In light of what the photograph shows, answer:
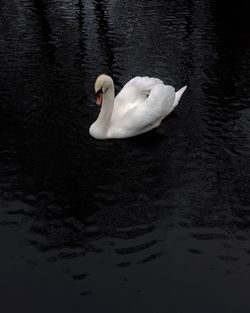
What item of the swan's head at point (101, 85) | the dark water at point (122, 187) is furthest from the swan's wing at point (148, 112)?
the swan's head at point (101, 85)

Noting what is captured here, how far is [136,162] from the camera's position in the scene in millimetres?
11734

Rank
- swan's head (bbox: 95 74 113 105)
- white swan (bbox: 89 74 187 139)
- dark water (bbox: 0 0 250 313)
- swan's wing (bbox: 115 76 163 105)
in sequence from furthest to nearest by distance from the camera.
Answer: swan's wing (bbox: 115 76 163 105) → white swan (bbox: 89 74 187 139) → swan's head (bbox: 95 74 113 105) → dark water (bbox: 0 0 250 313)

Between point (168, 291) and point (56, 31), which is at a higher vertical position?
point (56, 31)

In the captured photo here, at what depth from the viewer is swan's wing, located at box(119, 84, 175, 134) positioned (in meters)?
12.5

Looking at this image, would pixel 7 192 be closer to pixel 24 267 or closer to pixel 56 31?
pixel 24 267

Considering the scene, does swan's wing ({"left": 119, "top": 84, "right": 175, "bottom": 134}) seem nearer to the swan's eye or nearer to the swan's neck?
the swan's neck

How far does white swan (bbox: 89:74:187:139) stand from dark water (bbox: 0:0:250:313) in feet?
1.13

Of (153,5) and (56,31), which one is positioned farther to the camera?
(153,5)

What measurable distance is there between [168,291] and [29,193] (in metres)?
3.99

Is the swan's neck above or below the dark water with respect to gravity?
above

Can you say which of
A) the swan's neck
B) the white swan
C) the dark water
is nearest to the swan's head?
the white swan

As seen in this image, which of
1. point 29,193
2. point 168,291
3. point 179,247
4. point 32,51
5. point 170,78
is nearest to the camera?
point 168,291

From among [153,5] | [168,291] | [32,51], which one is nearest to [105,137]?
[168,291]

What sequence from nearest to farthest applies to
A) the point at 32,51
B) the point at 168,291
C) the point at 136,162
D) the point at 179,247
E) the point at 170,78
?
the point at 168,291 → the point at 179,247 → the point at 136,162 → the point at 170,78 → the point at 32,51
